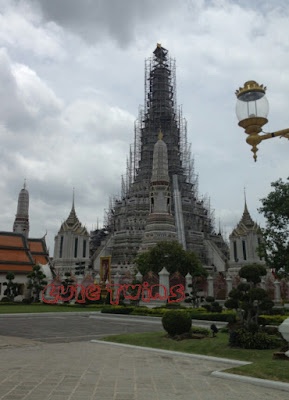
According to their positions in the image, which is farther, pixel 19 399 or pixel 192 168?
pixel 192 168

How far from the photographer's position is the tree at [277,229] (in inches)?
936

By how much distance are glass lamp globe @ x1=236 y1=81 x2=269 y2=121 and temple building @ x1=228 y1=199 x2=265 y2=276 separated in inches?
1897

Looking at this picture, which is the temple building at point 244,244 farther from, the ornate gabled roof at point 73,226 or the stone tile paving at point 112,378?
the stone tile paving at point 112,378

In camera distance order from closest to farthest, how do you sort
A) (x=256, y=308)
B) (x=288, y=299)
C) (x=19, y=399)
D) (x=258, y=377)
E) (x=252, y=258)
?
(x=19, y=399) < (x=258, y=377) < (x=256, y=308) < (x=288, y=299) < (x=252, y=258)

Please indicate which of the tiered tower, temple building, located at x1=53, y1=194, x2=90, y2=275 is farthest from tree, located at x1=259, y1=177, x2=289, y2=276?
the tiered tower

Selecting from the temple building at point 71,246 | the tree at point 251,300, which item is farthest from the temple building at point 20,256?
the tree at point 251,300

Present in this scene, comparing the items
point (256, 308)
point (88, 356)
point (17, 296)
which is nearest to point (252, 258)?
point (17, 296)

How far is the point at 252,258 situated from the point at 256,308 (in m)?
42.7

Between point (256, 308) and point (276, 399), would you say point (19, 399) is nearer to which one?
point (276, 399)

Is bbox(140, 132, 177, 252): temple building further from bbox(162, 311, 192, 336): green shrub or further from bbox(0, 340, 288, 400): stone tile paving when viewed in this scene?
bbox(0, 340, 288, 400): stone tile paving

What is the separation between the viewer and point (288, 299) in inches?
1283

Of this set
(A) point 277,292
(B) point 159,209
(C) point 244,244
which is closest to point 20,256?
(B) point 159,209

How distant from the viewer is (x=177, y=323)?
40.9 ft

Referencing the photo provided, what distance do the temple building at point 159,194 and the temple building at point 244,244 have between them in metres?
4.46
